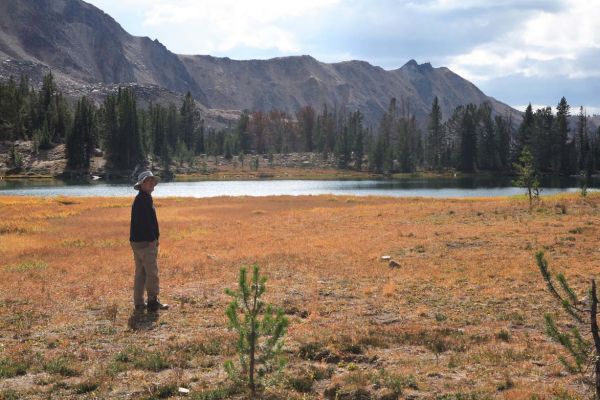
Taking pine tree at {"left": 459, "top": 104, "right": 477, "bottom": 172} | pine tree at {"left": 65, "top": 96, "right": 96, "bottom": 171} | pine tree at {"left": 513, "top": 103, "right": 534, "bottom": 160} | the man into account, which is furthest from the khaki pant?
pine tree at {"left": 459, "top": 104, "right": 477, "bottom": 172}

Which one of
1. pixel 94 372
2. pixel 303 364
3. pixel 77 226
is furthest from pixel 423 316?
pixel 77 226

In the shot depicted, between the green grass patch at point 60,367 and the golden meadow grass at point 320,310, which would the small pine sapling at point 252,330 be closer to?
the golden meadow grass at point 320,310

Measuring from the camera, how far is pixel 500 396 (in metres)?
8.09

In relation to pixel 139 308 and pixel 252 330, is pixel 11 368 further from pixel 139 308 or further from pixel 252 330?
pixel 252 330

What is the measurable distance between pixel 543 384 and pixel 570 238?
59.7ft

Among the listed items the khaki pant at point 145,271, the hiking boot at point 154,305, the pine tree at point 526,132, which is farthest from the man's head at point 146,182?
the pine tree at point 526,132

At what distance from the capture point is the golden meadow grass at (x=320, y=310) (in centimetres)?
901

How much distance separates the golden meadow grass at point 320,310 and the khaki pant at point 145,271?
2.27 ft

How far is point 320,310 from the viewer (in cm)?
1417

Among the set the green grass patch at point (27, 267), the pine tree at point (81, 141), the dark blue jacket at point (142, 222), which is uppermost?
the pine tree at point (81, 141)

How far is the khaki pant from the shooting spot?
1396 centimetres

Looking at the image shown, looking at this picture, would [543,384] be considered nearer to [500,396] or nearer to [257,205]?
[500,396]

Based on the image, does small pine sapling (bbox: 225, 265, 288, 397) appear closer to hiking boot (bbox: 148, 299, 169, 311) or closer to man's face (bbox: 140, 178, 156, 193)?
hiking boot (bbox: 148, 299, 169, 311)

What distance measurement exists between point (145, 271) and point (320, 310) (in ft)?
16.1
